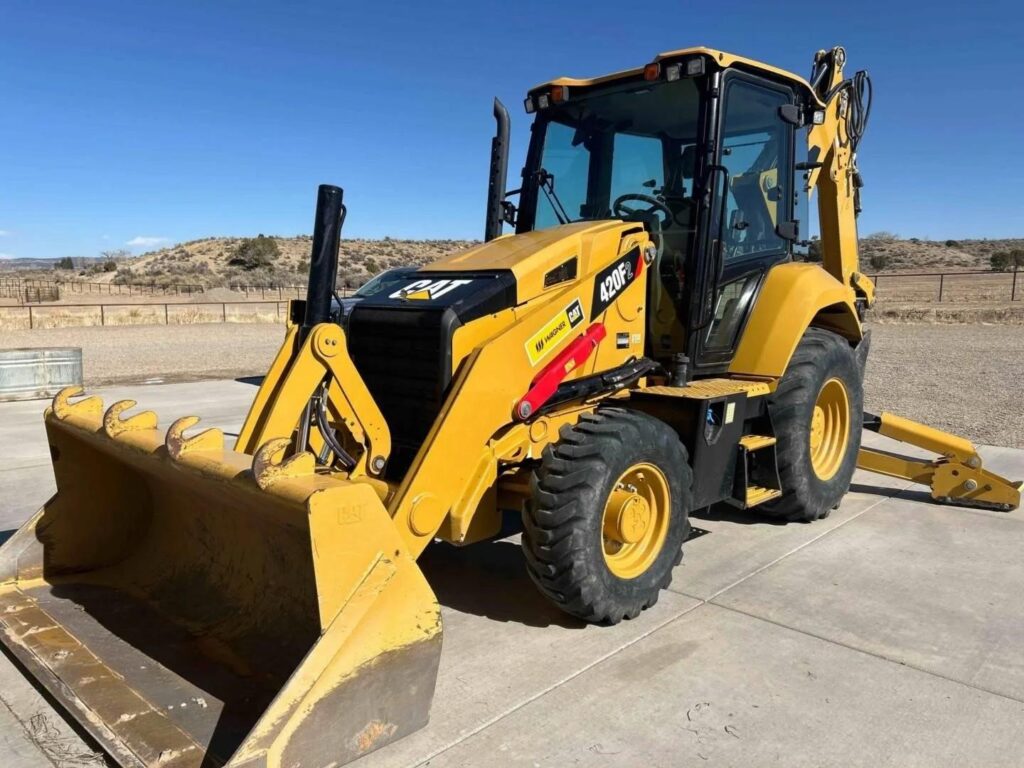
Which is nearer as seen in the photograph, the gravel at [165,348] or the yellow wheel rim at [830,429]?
the yellow wheel rim at [830,429]

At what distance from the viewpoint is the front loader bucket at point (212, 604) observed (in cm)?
267

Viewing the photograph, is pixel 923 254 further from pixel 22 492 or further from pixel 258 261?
pixel 22 492

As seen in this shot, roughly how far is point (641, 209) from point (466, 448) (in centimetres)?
221

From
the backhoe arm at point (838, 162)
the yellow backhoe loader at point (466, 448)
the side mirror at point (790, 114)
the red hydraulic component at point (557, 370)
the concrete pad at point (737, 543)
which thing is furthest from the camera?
the backhoe arm at point (838, 162)

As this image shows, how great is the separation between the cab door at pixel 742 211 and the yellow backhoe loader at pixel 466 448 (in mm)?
20

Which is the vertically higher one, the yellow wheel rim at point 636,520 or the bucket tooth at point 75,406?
the bucket tooth at point 75,406

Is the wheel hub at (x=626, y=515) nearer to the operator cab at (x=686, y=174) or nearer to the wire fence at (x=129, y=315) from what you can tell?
the operator cab at (x=686, y=174)

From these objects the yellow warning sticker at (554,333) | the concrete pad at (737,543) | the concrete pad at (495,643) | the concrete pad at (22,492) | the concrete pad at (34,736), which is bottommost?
the concrete pad at (34,736)

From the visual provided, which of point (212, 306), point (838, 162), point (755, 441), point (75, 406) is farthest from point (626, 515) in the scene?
point (212, 306)

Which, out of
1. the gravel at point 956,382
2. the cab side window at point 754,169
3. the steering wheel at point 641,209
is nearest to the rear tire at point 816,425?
the cab side window at point 754,169

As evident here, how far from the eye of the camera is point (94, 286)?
2256 inches

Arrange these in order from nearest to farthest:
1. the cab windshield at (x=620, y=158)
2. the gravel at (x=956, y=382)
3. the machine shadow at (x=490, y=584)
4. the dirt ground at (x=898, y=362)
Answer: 1. the machine shadow at (x=490, y=584)
2. the cab windshield at (x=620, y=158)
3. the gravel at (x=956, y=382)
4. the dirt ground at (x=898, y=362)

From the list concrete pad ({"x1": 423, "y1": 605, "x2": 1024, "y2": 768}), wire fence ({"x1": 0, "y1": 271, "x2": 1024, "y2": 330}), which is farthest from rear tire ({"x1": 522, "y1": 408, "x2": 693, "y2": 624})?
wire fence ({"x1": 0, "y1": 271, "x2": 1024, "y2": 330})

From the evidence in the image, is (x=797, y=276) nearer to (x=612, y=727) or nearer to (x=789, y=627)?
(x=789, y=627)
